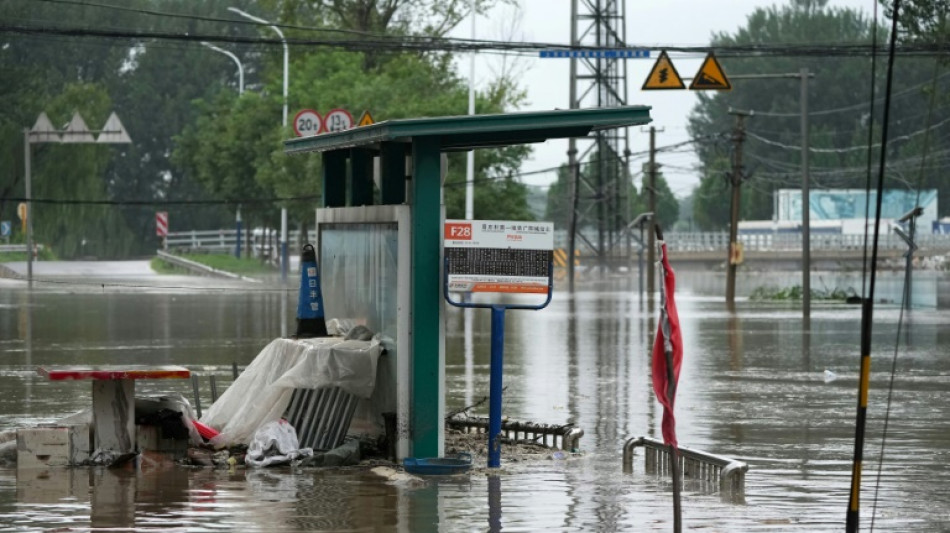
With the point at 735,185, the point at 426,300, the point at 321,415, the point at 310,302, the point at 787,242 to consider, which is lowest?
the point at 787,242

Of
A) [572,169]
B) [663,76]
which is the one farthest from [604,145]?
[663,76]

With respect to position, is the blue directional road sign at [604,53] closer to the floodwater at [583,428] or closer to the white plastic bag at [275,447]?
the floodwater at [583,428]

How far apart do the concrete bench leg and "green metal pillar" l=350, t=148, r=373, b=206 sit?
3135 millimetres

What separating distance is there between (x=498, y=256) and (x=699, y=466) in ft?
6.78

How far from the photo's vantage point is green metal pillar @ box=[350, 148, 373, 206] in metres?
14.6

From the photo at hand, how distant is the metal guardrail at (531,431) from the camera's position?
1354 cm

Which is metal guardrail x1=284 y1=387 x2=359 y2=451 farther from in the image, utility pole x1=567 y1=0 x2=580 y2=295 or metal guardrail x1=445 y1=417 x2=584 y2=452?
utility pole x1=567 y1=0 x2=580 y2=295

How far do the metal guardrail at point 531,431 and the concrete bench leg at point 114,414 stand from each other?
10.4 ft

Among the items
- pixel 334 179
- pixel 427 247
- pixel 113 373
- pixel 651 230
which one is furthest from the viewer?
pixel 651 230

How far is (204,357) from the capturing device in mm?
23406

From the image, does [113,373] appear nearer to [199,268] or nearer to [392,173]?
[392,173]

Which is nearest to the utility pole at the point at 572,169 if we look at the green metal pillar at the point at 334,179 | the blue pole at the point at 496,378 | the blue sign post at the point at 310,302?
the green metal pillar at the point at 334,179

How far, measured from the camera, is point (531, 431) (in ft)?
46.0

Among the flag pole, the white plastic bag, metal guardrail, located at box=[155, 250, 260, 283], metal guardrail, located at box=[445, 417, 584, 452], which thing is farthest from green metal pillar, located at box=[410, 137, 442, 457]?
metal guardrail, located at box=[155, 250, 260, 283]
